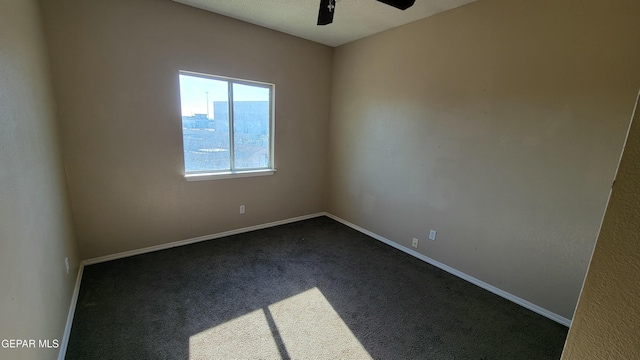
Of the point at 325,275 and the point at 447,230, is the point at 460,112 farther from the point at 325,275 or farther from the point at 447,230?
the point at 325,275

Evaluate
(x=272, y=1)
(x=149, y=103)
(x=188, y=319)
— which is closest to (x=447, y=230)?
(x=188, y=319)

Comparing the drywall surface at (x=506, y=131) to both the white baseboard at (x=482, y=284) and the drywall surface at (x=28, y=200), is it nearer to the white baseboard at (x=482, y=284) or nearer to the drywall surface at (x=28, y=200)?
the white baseboard at (x=482, y=284)

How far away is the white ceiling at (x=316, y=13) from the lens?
261 cm

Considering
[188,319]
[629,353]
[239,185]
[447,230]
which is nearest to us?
[629,353]

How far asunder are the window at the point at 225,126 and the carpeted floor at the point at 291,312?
Answer: 111cm

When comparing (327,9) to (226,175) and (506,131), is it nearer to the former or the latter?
(506,131)

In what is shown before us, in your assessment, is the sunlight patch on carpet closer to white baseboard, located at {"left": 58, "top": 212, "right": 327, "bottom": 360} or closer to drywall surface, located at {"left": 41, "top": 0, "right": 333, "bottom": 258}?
white baseboard, located at {"left": 58, "top": 212, "right": 327, "bottom": 360}

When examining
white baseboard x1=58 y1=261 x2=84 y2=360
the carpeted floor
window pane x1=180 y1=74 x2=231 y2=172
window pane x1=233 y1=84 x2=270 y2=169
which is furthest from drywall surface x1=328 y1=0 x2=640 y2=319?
white baseboard x1=58 y1=261 x2=84 y2=360

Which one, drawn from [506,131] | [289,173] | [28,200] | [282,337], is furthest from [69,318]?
[506,131]

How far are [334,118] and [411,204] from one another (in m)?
1.85

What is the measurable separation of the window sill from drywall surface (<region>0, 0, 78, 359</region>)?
3.91ft

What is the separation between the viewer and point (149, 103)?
274cm

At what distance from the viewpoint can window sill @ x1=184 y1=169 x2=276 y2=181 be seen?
3145 mm

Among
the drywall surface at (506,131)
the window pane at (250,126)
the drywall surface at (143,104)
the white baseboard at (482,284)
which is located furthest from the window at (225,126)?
the white baseboard at (482,284)
